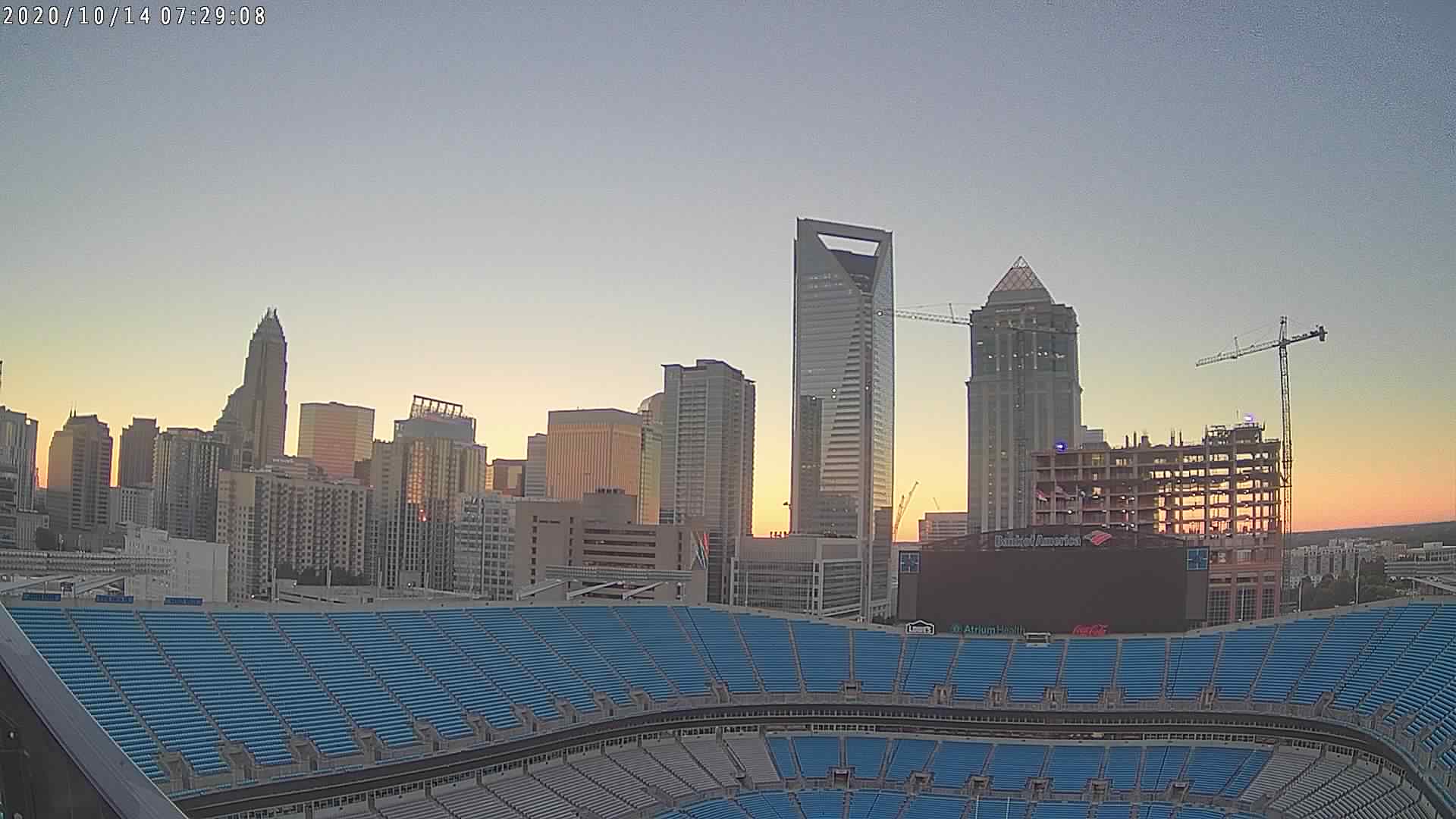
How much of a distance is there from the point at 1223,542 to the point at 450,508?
12773 centimetres

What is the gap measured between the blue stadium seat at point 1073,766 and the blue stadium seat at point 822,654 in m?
9.38

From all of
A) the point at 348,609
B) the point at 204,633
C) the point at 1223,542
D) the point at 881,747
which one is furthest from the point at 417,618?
the point at 1223,542

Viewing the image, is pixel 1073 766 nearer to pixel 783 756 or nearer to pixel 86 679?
pixel 783 756

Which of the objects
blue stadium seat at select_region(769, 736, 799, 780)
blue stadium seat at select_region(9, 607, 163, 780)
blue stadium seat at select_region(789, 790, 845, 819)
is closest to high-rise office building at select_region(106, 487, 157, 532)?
blue stadium seat at select_region(9, 607, 163, 780)

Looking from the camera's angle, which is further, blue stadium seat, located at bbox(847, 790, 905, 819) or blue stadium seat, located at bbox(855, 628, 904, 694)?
blue stadium seat, located at bbox(855, 628, 904, 694)

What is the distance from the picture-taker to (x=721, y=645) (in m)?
51.2

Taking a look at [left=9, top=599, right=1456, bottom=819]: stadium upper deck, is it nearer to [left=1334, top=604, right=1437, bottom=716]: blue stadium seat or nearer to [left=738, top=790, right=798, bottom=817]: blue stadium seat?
[left=1334, top=604, right=1437, bottom=716]: blue stadium seat

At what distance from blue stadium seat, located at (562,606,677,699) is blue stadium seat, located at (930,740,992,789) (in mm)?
11122

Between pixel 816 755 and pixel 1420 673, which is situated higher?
pixel 1420 673

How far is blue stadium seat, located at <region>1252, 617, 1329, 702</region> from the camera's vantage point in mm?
44312

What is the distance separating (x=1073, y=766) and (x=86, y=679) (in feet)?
115

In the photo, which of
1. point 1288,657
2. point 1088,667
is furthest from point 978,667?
point 1288,657

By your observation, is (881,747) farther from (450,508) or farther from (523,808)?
(450,508)

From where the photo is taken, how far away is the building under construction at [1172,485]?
309 feet
